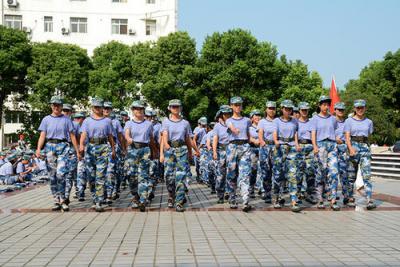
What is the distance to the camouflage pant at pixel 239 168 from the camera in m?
10.4

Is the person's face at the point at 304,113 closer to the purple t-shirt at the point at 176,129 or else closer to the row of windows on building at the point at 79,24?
the purple t-shirt at the point at 176,129

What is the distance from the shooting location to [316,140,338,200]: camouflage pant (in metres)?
10.7

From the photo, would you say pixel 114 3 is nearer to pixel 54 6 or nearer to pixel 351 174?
pixel 54 6

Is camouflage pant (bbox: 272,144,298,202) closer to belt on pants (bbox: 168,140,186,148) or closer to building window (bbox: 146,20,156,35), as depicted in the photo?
belt on pants (bbox: 168,140,186,148)

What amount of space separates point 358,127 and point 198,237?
5216mm

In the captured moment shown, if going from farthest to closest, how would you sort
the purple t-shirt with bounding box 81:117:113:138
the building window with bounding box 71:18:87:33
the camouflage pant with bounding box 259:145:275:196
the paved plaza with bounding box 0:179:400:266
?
1. the building window with bounding box 71:18:87:33
2. the camouflage pant with bounding box 259:145:275:196
3. the purple t-shirt with bounding box 81:117:113:138
4. the paved plaza with bounding box 0:179:400:266

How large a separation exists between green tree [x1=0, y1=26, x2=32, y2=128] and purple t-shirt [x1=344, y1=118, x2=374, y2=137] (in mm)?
33669

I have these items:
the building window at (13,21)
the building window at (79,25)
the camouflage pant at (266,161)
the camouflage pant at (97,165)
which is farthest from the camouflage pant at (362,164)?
the building window at (13,21)

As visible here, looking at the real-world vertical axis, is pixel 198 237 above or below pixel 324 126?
below

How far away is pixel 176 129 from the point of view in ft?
34.8

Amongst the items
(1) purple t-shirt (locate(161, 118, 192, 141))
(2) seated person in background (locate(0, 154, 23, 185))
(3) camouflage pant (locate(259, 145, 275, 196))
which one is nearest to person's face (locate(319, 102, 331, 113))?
(3) camouflage pant (locate(259, 145, 275, 196))

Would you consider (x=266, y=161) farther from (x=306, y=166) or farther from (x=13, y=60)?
(x=13, y=60)

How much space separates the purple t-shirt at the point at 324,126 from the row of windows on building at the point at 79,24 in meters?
43.9

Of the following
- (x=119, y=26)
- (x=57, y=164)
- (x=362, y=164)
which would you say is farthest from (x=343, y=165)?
(x=119, y=26)
